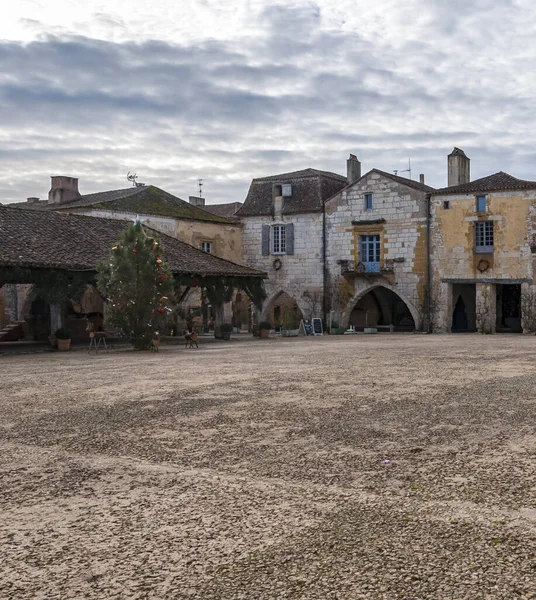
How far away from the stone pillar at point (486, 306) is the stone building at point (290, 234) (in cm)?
653

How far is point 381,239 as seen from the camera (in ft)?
98.6

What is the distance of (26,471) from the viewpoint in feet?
18.6

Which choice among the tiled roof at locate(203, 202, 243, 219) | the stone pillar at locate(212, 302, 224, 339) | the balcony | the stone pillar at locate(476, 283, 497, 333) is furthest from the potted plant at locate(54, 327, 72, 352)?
the tiled roof at locate(203, 202, 243, 219)

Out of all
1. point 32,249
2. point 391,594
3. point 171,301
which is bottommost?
point 391,594

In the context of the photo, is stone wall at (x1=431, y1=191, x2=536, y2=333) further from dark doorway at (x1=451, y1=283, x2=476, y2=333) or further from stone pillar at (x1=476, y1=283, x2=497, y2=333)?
dark doorway at (x1=451, y1=283, x2=476, y2=333)

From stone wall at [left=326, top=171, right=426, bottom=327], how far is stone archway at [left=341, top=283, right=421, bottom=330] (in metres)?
0.90

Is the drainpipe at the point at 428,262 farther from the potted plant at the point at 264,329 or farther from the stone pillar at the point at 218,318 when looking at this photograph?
the stone pillar at the point at 218,318

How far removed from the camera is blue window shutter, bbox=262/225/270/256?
32.6 meters

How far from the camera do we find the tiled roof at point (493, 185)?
27047 millimetres

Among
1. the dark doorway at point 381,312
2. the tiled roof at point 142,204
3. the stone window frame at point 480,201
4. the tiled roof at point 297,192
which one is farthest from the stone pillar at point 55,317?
the stone window frame at point 480,201

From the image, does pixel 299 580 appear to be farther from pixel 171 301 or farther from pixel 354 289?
pixel 354 289

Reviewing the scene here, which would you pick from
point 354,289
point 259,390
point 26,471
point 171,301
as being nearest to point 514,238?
point 354,289

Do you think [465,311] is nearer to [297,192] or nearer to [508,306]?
[508,306]

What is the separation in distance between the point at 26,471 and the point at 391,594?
330 centimetres
